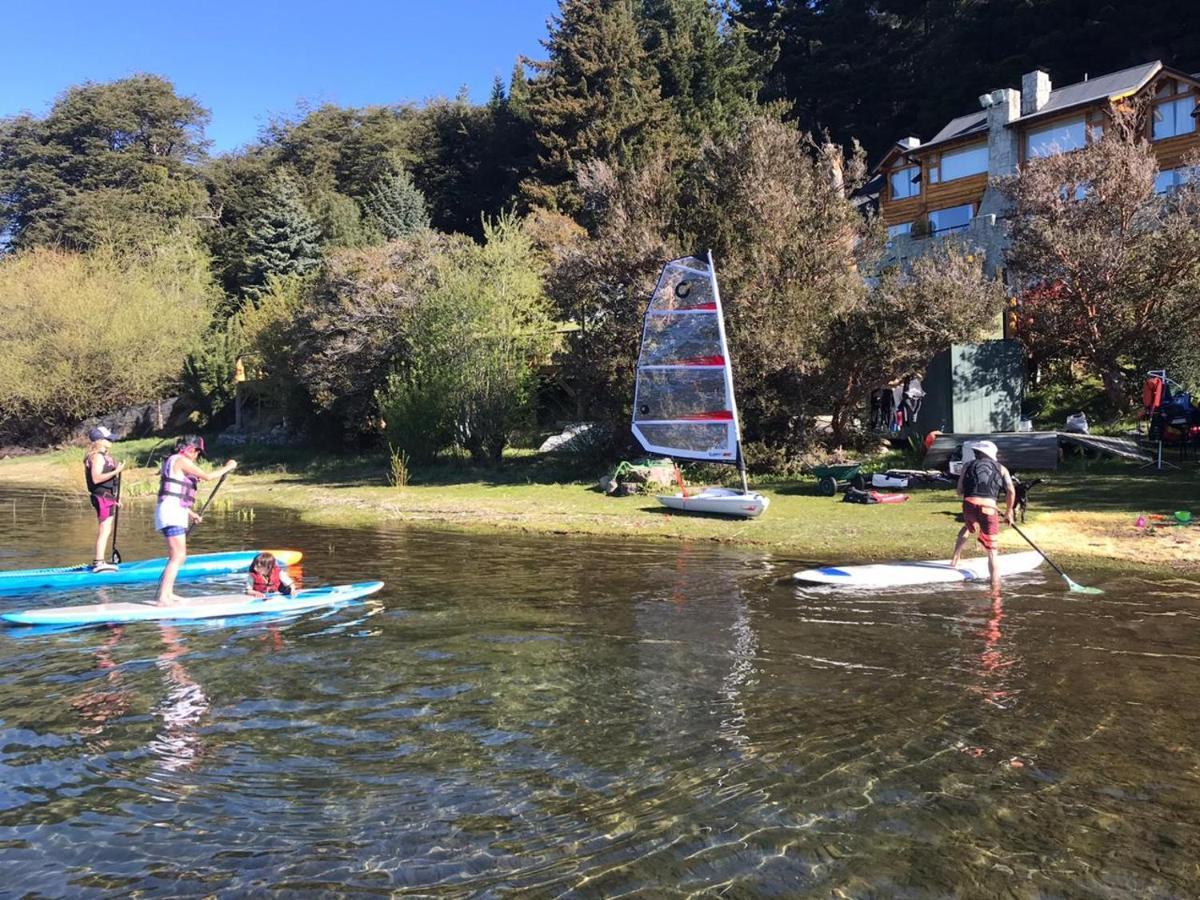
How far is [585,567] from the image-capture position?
12.6 meters

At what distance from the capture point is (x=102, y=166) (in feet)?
228

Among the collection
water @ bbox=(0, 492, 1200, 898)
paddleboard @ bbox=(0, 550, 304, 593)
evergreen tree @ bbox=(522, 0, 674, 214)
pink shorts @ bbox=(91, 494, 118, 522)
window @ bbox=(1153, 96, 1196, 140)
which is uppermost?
evergreen tree @ bbox=(522, 0, 674, 214)

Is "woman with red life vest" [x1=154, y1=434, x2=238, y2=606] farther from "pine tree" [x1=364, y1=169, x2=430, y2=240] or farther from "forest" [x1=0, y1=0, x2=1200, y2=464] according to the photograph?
"pine tree" [x1=364, y1=169, x2=430, y2=240]

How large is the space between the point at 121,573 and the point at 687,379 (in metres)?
10.8

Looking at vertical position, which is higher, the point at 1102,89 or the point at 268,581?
the point at 1102,89

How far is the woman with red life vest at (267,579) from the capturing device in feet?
33.1

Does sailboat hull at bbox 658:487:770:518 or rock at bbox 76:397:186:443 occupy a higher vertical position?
rock at bbox 76:397:186:443

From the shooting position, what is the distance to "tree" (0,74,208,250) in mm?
62562

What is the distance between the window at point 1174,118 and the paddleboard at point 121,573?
125ft

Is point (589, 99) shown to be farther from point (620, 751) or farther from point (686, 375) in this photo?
point (620, 751)

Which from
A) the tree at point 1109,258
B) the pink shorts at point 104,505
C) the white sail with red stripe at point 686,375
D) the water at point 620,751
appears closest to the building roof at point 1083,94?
the tree at point 1109,258

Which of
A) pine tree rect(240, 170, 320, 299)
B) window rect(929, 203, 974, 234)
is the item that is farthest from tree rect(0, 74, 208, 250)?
window rect(929, 203, 974, 234)

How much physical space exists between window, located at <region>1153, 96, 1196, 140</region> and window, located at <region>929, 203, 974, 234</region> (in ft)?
25.8

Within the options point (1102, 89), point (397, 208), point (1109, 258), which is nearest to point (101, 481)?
point (1109, 258)
